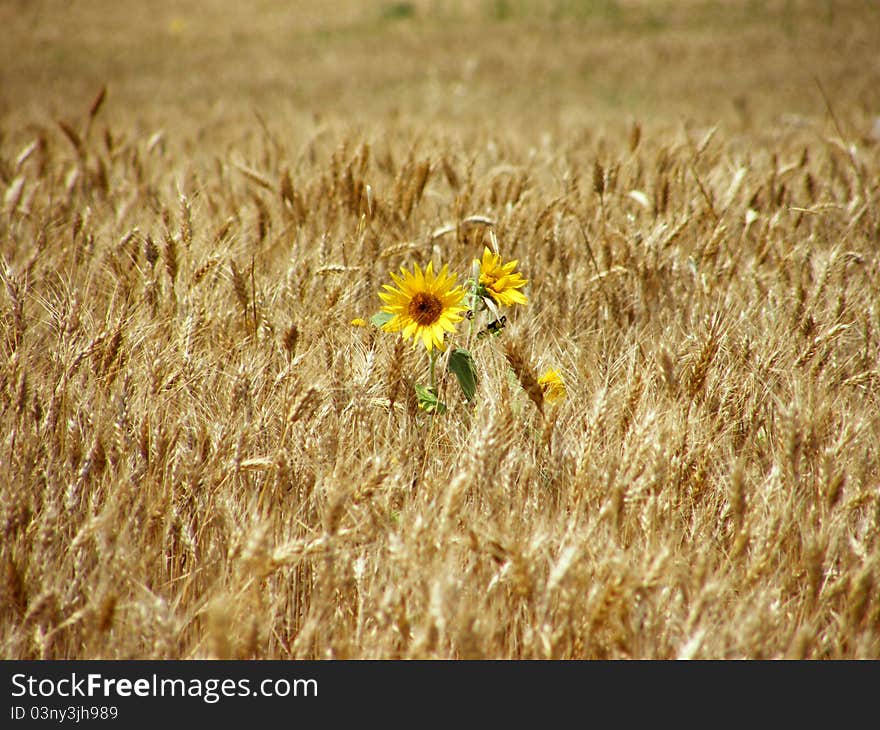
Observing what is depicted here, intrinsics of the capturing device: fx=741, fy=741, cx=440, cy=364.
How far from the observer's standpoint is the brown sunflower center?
1617 millimetres

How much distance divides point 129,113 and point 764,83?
7.62m

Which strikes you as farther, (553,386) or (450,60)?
(450,60)

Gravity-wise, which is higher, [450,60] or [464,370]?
[450,60]

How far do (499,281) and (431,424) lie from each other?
363mm

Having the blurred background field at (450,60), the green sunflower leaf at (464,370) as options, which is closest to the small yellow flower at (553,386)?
the green sunflower leaf at (464,370)

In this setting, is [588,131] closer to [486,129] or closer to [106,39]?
[486,129]

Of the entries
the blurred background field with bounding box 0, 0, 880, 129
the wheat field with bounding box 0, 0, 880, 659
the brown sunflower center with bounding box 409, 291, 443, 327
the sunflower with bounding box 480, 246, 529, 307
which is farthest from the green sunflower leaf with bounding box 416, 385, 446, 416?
the blurred background field with bounding box 0, 0, 880, 129

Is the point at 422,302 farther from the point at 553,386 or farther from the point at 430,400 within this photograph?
the point at 553,386

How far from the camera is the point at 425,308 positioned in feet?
5.35

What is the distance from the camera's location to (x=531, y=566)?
1147mm

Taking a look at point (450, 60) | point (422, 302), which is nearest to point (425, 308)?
point (422, 302)

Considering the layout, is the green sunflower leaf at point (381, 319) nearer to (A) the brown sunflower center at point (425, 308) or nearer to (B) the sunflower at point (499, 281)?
(A) the brown sunflower center at point (425, 308)

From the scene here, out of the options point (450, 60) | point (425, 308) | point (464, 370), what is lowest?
point (464, 370)

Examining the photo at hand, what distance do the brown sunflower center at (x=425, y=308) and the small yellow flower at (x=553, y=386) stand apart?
0.27 metres
